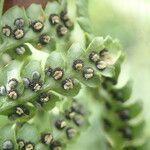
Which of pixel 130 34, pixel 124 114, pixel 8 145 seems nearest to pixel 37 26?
pixel 8 145

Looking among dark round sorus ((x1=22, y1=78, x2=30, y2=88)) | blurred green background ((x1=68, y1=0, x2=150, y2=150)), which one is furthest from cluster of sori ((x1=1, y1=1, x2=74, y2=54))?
blurred green background ((x1=68, y1=0, x2=150, y2=150))

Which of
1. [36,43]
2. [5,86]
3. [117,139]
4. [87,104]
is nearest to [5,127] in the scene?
[5,86]

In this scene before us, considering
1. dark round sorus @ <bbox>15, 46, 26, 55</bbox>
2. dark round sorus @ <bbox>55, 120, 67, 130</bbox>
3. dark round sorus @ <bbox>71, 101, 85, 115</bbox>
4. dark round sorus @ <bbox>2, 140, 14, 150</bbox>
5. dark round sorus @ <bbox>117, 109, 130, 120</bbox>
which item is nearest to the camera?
dark round sorus @ <bbox>2, 140, 14, 150</bbox>

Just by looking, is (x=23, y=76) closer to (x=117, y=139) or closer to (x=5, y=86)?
(x=5, y=86)

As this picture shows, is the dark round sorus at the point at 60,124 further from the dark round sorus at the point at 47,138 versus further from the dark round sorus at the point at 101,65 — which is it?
the dark round sorus at the point at 101,65

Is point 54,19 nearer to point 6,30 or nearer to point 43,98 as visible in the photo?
point 6,30

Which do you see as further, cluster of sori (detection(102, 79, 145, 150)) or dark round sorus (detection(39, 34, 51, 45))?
cluster of sori (detection(102, 79, 145, 150))

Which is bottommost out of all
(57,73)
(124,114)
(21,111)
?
(124,114)

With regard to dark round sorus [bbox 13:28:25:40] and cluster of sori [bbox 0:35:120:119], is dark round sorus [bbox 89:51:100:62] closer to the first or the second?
cluster of sori [bbox 0:35:120:119]
